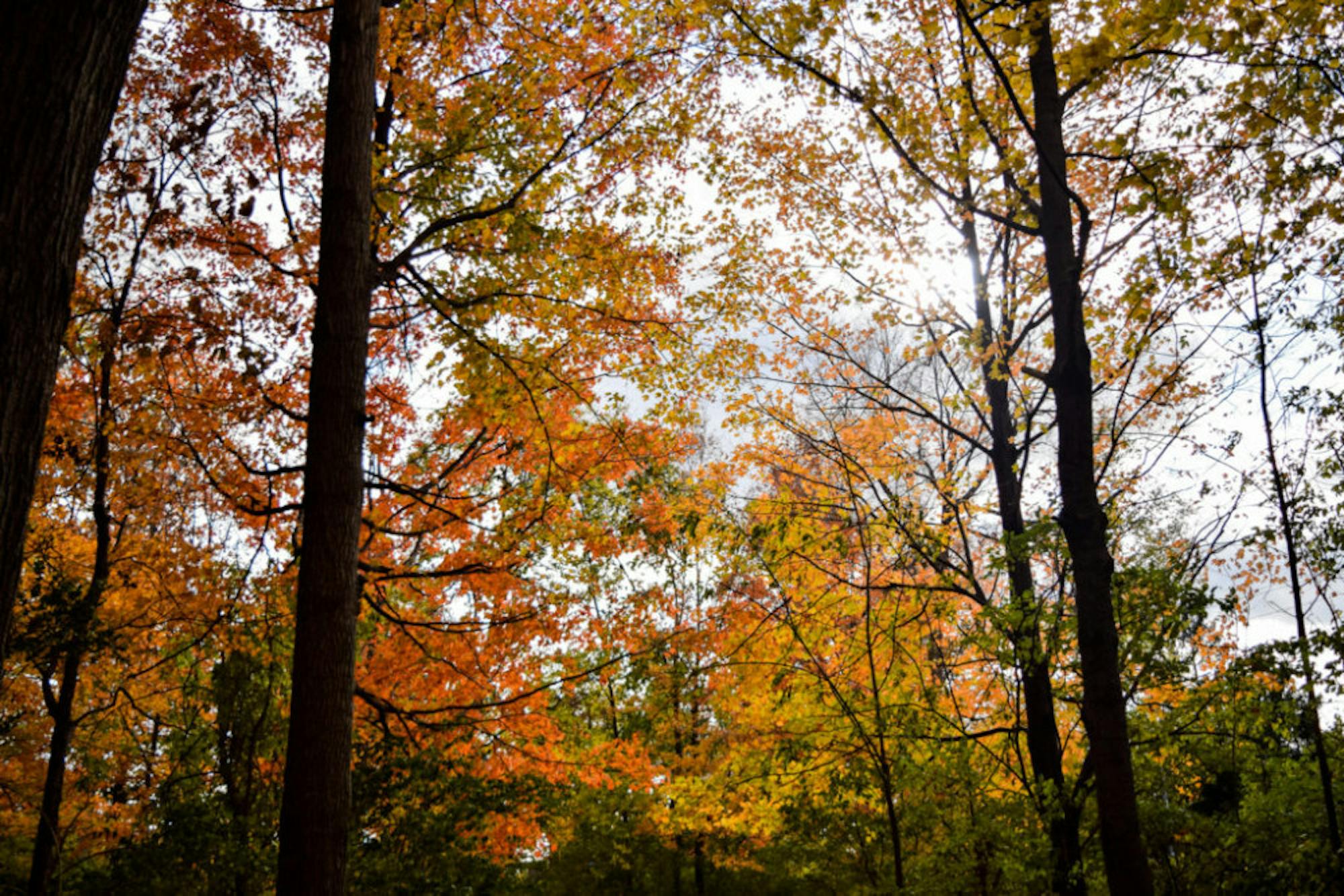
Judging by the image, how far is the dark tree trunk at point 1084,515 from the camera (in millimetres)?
3783

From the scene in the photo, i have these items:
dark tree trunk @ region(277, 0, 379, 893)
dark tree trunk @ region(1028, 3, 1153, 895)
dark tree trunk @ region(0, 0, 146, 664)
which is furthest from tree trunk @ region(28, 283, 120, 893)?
dark tree trunk @ region(1028, 3, 1153, 895)

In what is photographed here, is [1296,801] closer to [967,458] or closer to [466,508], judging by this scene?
[967,458]

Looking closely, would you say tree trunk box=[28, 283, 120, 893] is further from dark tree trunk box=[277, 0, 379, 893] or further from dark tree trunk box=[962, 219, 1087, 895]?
dark tree trunk box=[962, 219, 1087, 895]

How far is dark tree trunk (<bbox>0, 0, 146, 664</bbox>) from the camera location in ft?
5.86

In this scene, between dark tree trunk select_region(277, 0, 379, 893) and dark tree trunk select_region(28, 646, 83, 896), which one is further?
dark tree trunk select_region(28, 646, 83, 896)

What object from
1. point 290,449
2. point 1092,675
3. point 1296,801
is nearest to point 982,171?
point 1092,675

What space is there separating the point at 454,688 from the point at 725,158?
676 centimetres

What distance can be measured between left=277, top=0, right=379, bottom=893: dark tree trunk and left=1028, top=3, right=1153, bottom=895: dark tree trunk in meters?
A: 3.53

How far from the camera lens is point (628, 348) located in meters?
7.68

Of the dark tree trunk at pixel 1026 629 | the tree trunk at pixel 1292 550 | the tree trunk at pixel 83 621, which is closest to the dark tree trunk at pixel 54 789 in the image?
the tree trunk at pixel 83 621

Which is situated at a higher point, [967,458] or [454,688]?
[967,458]

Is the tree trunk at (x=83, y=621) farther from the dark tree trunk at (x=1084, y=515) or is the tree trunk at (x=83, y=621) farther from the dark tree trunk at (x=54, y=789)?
the dark tree trunk at (x=1084, y=515)

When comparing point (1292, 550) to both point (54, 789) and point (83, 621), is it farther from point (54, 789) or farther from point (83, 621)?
point (54, 789)

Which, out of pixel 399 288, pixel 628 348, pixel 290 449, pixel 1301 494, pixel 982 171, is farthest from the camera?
pixel 290 449
